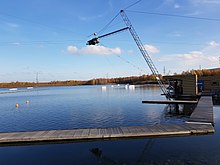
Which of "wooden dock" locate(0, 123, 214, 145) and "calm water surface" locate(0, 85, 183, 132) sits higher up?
"wooden dock" locate(0, 123, 214, 145)

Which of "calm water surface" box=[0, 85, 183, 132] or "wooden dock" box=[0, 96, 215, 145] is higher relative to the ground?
"wooden dock" box=[0, 96, 215, 145]

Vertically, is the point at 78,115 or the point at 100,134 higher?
the point at 100,134

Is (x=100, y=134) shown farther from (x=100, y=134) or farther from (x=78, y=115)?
(x=78, y=115)

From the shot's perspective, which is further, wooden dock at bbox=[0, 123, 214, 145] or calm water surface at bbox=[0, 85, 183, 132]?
calm water surface at bbox=[0, 85, 183, 132]

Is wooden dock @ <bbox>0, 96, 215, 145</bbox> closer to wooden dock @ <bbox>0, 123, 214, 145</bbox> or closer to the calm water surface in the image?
wooden dock @ <bbox>0, 123, 214, 145</bbox>

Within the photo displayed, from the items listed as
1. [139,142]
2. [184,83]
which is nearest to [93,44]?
[184,83]

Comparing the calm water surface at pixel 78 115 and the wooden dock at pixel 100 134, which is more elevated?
the wooden dock at pixel 100 134

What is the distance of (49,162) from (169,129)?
28.7ft

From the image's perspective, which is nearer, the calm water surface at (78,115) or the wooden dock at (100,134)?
the wooden dock at (100,134)

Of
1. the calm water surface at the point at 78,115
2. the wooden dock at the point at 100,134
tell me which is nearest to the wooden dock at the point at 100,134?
the wooden dock at the point at 100,134

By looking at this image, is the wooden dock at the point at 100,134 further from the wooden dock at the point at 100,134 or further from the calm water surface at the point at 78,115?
the calm water surface at the point at 78,115

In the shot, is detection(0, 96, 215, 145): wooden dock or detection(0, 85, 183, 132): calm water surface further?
detection(0, 85, 183, 132): calm water surface

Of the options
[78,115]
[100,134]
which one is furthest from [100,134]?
[78,115]

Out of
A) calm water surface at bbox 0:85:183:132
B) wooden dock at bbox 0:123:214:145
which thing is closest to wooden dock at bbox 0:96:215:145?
wooden dock at bbox 0:123:214:145
